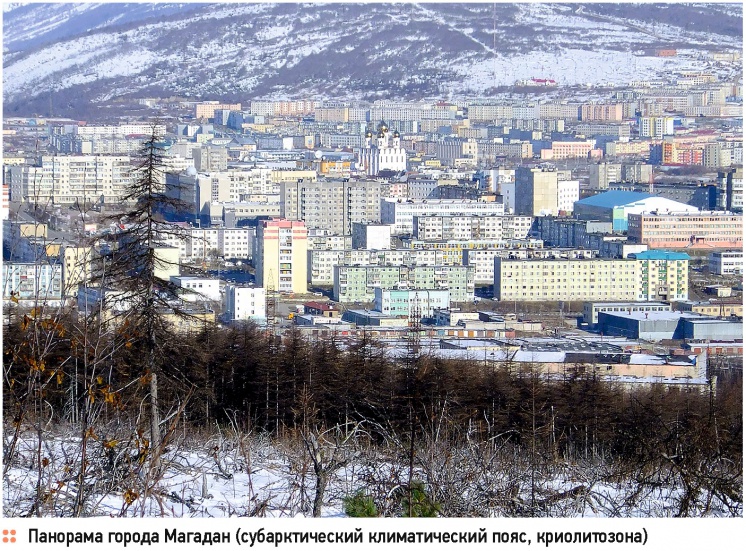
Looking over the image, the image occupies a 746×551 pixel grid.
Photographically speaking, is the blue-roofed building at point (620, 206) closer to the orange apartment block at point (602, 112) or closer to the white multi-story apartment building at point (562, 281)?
the white multi-story apartment building at point (562, 281)

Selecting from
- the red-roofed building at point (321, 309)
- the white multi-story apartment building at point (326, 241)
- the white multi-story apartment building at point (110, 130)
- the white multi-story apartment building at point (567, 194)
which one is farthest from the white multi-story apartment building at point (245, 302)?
the white multi-story apartment building at point (110, 130)

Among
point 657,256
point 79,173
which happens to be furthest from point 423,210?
point 657,256

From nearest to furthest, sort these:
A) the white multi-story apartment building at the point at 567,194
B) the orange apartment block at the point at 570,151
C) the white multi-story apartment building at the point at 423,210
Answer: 1. the white multi-story apartment building at the point at 423,210
2. the white multi-story apartment building at the point at 567,194
3. the orange apartment block at the point at 570,151

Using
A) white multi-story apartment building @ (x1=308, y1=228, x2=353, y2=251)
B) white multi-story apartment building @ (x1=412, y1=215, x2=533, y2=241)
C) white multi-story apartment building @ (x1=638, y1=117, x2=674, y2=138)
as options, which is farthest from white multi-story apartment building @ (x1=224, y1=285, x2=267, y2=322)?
white multi-story apartment building @ (x1=638, y1=117, x2=674, y2=138)

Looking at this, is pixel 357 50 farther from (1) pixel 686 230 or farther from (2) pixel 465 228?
(1) pixel 686 230

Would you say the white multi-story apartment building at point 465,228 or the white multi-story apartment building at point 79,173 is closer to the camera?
the white multi-story apartment building at point 465,228

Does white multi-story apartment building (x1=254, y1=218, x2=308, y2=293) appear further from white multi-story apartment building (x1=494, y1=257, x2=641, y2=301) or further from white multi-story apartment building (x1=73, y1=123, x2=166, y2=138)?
white multi-story apartment building (x1=73, y1=123, x2=166, y2=138)

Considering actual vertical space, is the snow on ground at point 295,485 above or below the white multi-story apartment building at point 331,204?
above
